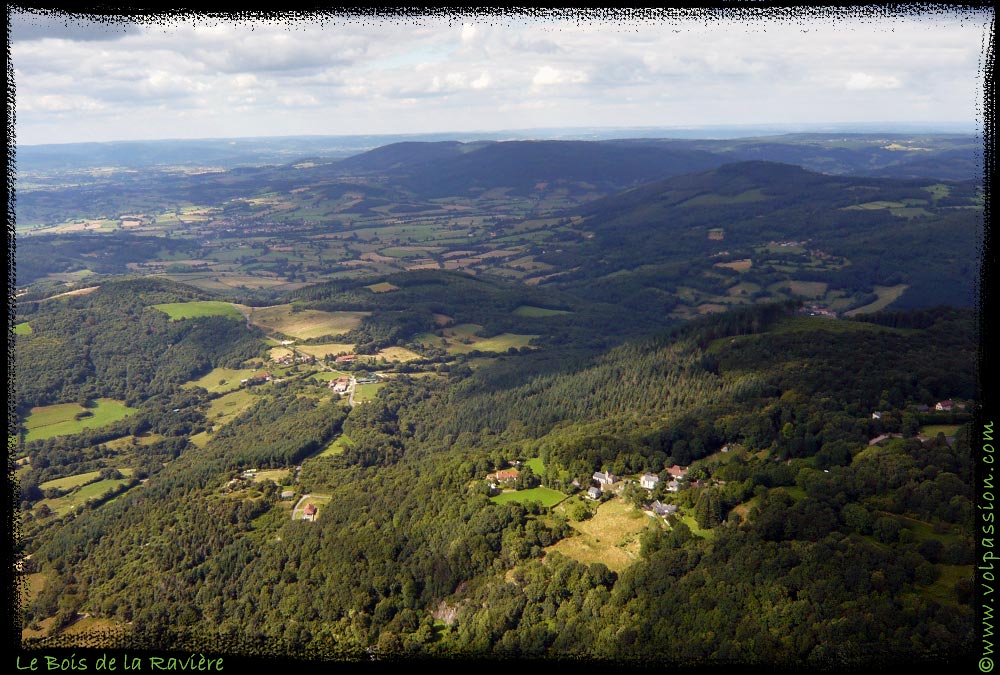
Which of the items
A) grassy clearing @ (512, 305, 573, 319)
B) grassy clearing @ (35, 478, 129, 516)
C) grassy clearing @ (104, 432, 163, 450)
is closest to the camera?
grassy clearing @ (35, 478, 129, 516)

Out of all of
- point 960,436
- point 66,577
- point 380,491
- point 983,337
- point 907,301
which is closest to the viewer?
point 983,337

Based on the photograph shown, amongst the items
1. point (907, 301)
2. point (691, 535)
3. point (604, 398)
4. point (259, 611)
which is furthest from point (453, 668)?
point (907, 301)

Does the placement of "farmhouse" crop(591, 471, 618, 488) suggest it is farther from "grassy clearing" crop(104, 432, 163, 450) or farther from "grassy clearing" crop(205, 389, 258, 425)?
"grassy clearing" crop(104, 432, 163, 450)

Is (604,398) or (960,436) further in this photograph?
(604,398)

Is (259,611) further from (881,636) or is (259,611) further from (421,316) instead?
(421,316)

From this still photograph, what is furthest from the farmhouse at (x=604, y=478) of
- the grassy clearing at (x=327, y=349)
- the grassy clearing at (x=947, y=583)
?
the grassy clearing at (x=327, y=349)

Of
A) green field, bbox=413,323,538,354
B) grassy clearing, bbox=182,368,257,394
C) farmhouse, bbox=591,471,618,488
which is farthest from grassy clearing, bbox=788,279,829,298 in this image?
grassy clearing, bbox=182,368,257,394
